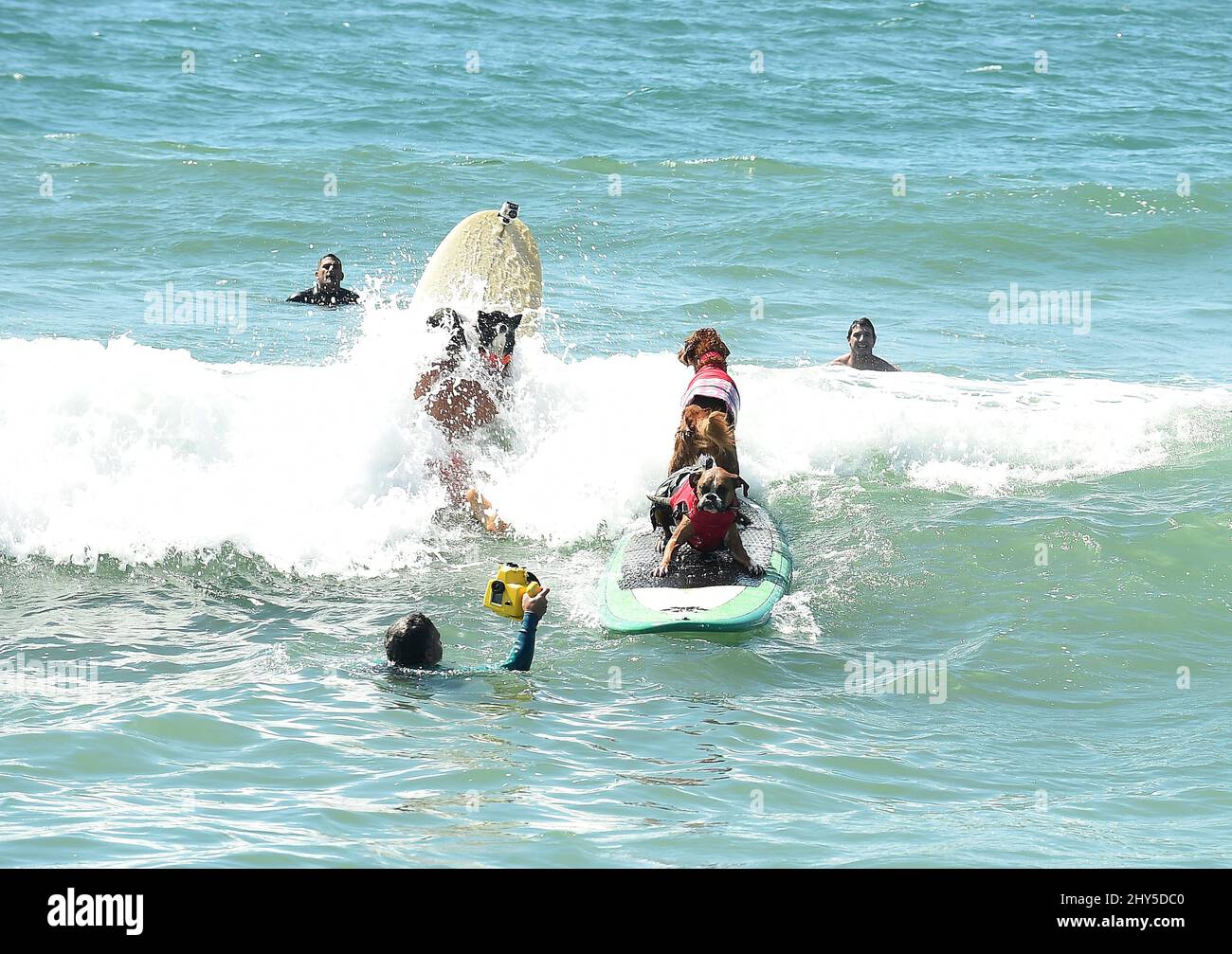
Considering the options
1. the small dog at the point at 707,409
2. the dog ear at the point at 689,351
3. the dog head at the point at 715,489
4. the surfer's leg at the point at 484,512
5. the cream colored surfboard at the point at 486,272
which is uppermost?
the cream colored surfboard at the point at 486,272

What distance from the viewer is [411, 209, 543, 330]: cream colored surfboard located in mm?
11430

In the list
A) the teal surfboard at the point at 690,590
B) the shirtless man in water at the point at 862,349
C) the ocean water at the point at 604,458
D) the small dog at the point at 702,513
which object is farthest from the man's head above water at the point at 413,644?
the shirtless man in water at the point at 862,349

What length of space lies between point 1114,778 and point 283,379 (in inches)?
298

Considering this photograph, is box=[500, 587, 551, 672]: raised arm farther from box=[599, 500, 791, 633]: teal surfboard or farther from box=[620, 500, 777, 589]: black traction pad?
box=[620, 500, 777, 589]: black traction pad

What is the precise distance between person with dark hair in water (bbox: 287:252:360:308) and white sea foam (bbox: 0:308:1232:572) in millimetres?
2156

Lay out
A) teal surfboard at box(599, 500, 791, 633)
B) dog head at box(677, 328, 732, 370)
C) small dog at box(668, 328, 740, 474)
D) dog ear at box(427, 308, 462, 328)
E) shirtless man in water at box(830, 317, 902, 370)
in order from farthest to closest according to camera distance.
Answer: shirtless man in water at box(830, 317, 902, 370)
dog ear at box(427, 308, 462, 328)
dog head at box(677, 328, 732, 370)
small dog at box(668, 328, 740, 474)
teal surfboard at box(599, 500, 791, 633)

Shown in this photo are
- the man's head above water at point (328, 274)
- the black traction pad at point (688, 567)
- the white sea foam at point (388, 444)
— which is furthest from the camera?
the man's head above water at point (328, 274)

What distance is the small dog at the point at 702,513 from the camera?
311 inches

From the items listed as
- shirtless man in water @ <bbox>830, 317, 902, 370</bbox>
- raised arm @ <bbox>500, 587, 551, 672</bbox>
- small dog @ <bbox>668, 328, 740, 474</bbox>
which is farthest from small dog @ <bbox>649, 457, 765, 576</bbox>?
shirtless man in water @ <bbox>830, 317, 902, 370</bbox>

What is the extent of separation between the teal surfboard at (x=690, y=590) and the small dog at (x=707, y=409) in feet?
2.01

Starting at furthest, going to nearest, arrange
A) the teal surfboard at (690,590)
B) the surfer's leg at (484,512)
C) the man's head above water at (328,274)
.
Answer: the man's head above water at (328,274) → the surfer's leg at (484,512) → the teal surfboard at (690,590)

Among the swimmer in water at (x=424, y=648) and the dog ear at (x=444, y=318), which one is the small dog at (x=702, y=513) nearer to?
the swimmer in water at (x=424, y=648)

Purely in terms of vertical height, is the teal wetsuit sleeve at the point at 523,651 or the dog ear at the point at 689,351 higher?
the dog ear at the point at 689,351
